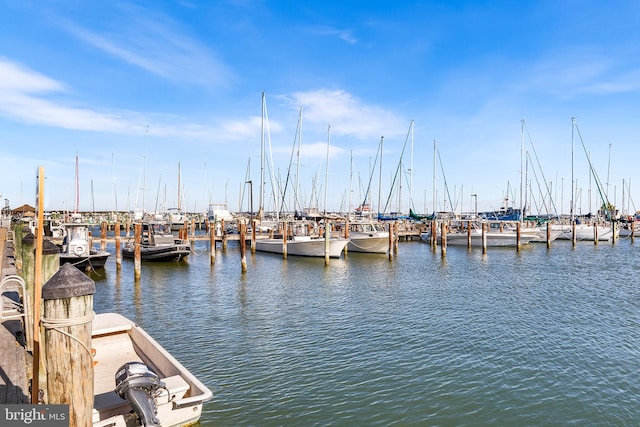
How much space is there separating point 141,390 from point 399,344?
857 cm

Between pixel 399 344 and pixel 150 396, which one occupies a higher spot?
pixel 150 396

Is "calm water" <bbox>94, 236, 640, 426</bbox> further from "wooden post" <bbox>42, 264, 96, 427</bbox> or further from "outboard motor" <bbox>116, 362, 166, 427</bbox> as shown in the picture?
"wooden post" <bbox>42, 264, 96, 427</bbox>

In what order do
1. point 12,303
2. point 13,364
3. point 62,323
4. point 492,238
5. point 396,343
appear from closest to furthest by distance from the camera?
point 62,323, point 13,364, point 12,303, point 396,343, point 492,238

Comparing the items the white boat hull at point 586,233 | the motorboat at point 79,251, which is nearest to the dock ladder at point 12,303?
the motorboat at point 79,251

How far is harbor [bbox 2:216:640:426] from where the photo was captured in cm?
874

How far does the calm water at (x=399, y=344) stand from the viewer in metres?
8.71

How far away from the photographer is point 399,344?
12.8 metres

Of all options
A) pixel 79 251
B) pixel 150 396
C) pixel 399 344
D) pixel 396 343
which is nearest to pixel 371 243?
pixel 79 251

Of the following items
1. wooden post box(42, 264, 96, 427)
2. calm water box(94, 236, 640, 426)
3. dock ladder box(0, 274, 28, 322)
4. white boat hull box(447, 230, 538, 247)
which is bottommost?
calm water box(94, 236, 640, 426)

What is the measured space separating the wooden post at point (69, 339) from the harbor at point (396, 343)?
13.3ft

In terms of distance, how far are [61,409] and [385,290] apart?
19.1 metres

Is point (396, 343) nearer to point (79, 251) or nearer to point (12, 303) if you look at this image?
point (12, 303)

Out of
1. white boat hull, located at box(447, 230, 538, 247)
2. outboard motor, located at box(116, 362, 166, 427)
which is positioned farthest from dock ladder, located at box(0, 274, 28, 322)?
white boat hull, located at box(447, 230, 538, 247)

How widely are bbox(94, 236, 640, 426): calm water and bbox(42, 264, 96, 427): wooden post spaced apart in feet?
13.5
